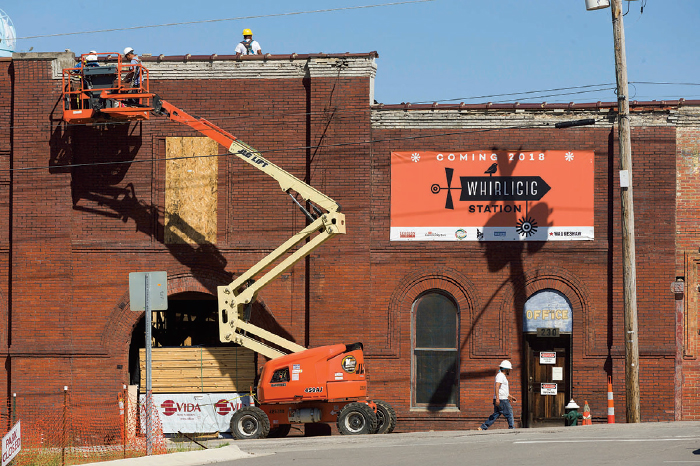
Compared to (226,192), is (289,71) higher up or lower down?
higher up

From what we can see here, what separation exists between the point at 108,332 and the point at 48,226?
9.88ft

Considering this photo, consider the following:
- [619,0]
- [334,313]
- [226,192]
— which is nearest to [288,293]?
[334,313]

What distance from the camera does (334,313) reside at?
2166cm

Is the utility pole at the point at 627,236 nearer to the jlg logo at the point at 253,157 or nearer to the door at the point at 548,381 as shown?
the door at the point at 548,381

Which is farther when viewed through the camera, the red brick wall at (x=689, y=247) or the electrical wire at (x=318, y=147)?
the electrical wire at (x=318, y=147)

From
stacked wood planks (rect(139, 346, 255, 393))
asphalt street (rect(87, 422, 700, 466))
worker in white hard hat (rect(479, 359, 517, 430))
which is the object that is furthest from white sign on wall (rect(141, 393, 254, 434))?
worker in white hard hat (rect(479, 359, 517, 430))

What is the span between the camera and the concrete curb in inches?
561

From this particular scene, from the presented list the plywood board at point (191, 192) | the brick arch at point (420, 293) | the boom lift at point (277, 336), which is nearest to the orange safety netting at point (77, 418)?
the boom lift at point (277, 336)

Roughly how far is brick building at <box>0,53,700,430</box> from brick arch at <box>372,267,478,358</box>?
0.12 ft

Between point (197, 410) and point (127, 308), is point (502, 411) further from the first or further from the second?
point (127, 308)

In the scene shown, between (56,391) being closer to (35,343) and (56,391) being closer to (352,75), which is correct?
(35,343)

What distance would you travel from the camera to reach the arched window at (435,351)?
21812 millimetres

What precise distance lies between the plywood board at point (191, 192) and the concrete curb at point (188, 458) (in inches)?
293

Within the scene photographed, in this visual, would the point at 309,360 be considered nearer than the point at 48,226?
Yes
